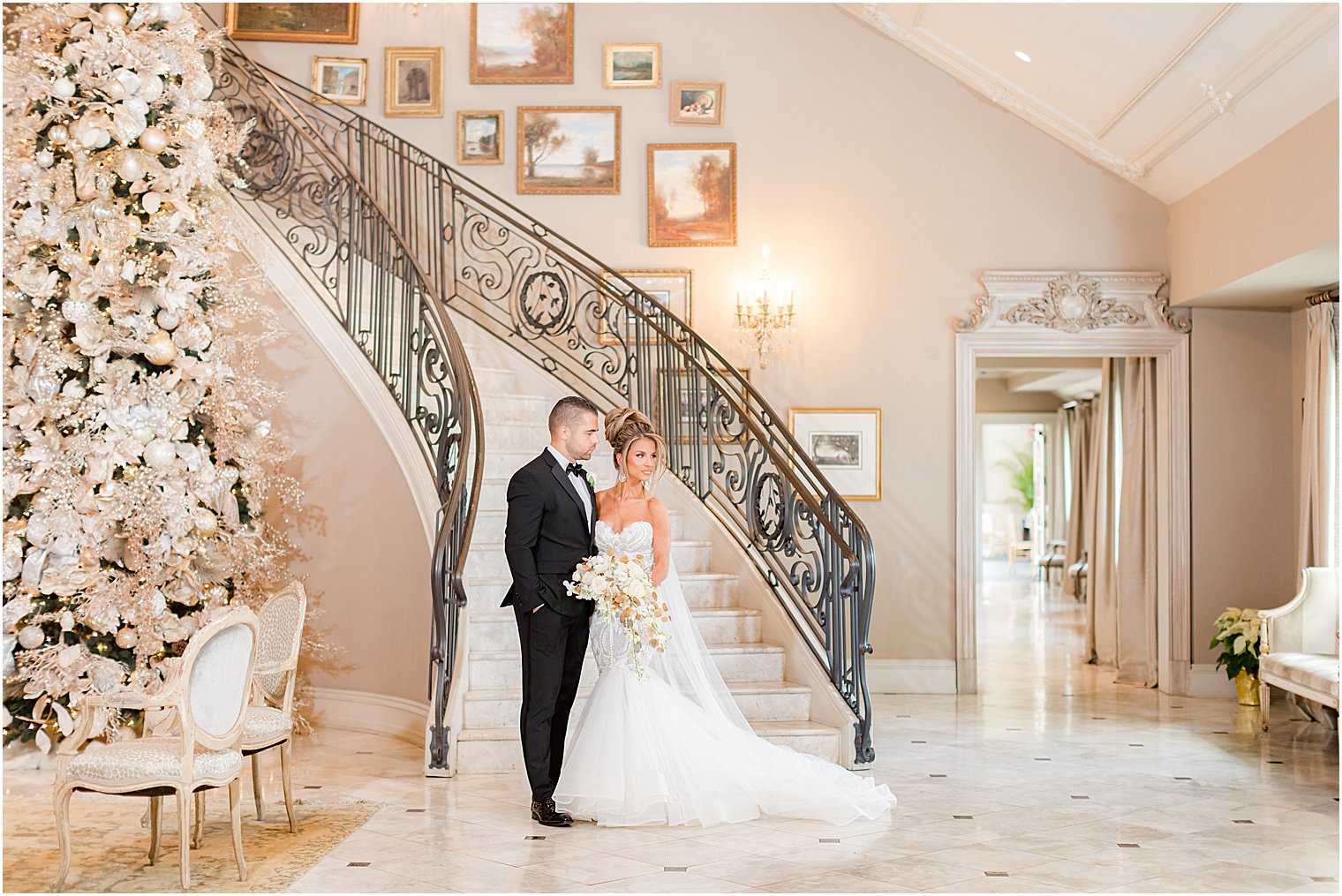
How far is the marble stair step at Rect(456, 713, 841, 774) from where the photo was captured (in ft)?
19.0

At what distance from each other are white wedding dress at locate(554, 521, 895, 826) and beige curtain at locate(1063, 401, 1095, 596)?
505 inches

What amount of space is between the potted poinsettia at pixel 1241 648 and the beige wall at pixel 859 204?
192 centimetres

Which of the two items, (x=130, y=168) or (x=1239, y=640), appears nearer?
(x=130, y=168)

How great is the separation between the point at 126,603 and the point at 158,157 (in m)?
2.41

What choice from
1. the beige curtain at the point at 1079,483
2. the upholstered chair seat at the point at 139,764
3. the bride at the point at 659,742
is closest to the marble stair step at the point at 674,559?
the bride at the point at 659,742

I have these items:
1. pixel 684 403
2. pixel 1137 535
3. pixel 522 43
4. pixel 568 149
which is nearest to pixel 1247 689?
pixel 1137 535

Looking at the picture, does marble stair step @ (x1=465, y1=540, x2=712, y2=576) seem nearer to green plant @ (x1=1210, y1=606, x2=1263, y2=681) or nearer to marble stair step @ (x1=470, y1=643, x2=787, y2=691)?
marble stair step @ (x1=470, y1=643, x2=787, y2=691)

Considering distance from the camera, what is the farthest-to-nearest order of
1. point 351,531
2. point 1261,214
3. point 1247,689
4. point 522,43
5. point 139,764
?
1. point 522,43
2. point 1247,689
3. point 351,531
4. point 1261,214
5. point 139,764

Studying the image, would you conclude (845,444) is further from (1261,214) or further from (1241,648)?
(1261,214)

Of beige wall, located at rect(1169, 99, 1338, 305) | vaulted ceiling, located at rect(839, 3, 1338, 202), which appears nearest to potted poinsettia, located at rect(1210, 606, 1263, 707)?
beige wall, located at rect(1169, 99, 1338, 305)

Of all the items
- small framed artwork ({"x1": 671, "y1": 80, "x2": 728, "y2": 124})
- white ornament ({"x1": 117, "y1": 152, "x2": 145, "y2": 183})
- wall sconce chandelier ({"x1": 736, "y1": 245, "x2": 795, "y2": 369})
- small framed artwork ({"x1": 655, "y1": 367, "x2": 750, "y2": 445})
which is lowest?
small framed artwork ({"x1": 655, "y1": 367, "x2": 750, "y2": 445})

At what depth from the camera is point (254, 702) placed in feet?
20.8

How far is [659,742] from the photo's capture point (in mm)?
4855

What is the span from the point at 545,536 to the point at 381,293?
292cm
